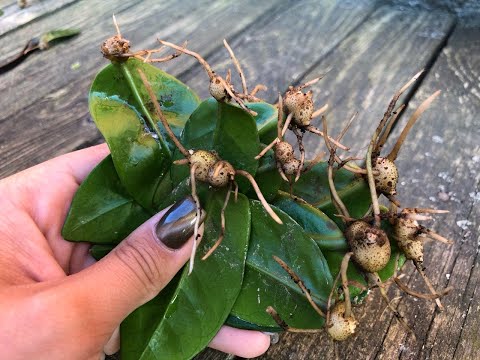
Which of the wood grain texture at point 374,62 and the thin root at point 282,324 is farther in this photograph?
the wood grain texture at point 374,62

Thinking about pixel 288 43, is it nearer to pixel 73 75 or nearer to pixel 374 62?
pixel 374 62

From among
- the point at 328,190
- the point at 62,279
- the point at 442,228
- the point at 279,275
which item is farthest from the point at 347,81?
the point at 62,279

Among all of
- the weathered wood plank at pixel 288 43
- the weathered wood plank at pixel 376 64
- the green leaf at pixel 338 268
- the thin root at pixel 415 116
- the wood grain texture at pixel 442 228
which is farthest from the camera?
the weathered wood plank at pixel 288 43

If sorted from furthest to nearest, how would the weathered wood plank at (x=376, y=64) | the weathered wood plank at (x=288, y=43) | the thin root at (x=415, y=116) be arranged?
the weathered wood plank at (x=288, y=43), the weathered wood plank at (x=376, y=64), the thin root at (x=415, y=116)

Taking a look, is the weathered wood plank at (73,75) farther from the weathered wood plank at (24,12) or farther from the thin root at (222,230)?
the thin root at (222,230)

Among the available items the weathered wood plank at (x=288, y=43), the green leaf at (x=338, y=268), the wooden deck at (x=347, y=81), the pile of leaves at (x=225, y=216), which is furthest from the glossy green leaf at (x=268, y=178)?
the weathered wood plank at (x=288, y=43)

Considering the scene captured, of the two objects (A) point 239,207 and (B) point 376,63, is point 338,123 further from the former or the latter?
(A) point 239,207

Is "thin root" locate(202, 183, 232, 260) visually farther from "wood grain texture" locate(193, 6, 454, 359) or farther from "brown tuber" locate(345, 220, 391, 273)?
"wood grain texture" locate(193, 6, 454, 359)
